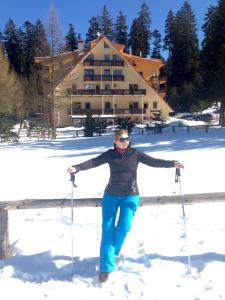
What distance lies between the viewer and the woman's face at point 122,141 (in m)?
5.45

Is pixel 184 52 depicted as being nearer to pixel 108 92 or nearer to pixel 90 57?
pixel 108 92

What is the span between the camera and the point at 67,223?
777 cm

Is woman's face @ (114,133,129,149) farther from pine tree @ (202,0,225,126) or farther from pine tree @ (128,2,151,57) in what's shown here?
pine tree @ (128,2,151,57)

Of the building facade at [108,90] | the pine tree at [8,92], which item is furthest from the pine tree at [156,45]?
the pine tree at [8,92]

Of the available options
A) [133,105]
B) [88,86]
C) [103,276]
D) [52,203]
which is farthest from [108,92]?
[103,276]

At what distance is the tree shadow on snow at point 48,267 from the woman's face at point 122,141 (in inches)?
67.1

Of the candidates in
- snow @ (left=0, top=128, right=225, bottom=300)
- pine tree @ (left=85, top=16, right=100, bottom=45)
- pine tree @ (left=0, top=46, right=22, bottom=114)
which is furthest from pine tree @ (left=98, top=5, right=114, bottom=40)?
snow @ (left=0, top=128, right=225, bottom=300)

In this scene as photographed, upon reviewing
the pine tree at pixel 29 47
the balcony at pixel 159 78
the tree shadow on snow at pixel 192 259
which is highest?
the pine tree at pixel 29 47

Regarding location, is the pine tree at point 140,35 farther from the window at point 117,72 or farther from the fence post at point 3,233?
the fence post at point 3,233

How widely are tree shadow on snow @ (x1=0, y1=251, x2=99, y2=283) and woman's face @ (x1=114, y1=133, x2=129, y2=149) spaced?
1703 mm

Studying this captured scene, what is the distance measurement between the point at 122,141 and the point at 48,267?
207 cm

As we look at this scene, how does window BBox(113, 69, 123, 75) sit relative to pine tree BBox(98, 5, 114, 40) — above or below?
below

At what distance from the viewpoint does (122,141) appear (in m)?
5.45

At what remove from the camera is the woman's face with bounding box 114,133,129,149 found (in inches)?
214
